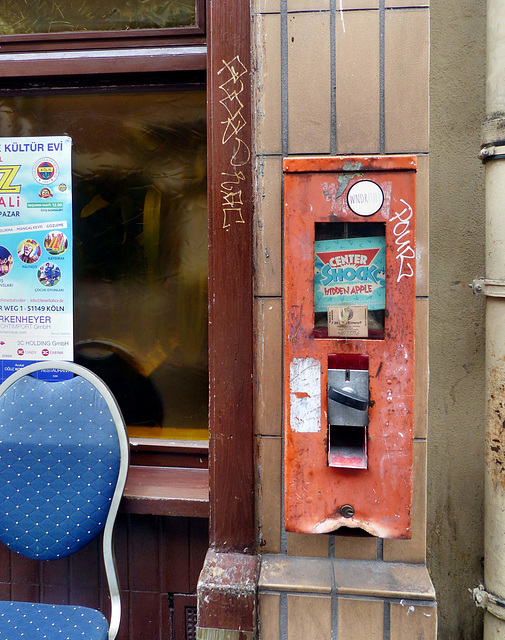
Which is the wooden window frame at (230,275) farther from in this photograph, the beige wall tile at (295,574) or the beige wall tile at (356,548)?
the beige wall tile at (356,548)

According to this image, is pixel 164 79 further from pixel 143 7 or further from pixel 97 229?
pixel 97 229

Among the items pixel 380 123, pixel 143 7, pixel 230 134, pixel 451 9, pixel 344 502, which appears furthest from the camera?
pixel 143 7

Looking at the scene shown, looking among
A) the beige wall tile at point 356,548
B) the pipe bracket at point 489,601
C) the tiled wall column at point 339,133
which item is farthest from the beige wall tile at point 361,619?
the pipe bracket at point 489,601

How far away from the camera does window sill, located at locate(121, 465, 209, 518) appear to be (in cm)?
208

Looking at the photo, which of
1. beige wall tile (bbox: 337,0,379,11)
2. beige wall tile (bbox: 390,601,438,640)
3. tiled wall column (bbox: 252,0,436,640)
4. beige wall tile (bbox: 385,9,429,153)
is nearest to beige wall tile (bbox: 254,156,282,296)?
tiled wall column (bbox: 252,0,436,640)

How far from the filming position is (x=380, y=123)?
67.1 inches

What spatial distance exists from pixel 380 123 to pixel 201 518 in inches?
65.2

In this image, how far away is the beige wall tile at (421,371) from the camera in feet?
5.65

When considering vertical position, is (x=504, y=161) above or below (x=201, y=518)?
above

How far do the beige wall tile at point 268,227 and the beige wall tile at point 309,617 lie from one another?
103 cm

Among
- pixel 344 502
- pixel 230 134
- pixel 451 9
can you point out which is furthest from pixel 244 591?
pixel 451 9

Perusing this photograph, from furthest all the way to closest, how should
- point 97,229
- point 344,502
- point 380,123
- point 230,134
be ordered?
point 97,229
point 230,134
point 380,123
point 344,502

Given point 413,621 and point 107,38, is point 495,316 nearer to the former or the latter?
point 413,621

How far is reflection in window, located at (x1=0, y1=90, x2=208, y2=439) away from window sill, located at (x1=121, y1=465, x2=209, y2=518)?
188 millimetres
